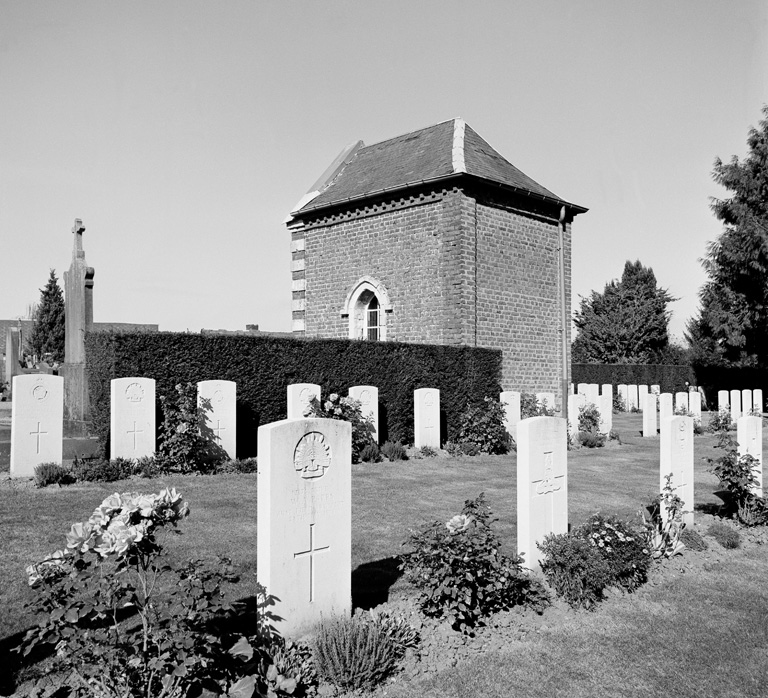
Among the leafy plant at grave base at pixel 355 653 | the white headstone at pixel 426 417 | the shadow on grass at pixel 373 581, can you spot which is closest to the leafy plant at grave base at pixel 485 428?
the white headstone at pixel 426 417

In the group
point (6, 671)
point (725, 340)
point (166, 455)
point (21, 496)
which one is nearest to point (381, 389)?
point (166, 455)

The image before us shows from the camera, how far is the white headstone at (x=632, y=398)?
3014 centimetres

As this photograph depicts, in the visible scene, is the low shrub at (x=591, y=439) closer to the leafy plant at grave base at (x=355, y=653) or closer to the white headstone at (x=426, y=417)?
the white headstone at (x=426, y=417)

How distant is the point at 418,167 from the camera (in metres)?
18.3

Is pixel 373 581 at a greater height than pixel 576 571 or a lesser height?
lesser

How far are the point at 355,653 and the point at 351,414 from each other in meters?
9.47

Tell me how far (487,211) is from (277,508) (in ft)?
46.7

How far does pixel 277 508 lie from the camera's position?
438cm

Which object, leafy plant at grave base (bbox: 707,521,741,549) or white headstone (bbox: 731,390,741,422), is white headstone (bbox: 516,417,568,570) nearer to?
leafy plant at grave base (bbox: 707,521,741,549)

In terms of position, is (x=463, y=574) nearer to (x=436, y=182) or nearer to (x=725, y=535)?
(x=725, y=535)

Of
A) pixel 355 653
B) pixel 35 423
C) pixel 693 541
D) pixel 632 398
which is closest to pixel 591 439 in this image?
pixel 693 541

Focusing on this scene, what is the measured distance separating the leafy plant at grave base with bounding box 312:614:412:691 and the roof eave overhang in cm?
1358

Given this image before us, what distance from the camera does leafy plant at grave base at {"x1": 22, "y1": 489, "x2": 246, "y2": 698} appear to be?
3287mm

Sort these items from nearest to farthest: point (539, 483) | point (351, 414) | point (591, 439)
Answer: point (539, 483) < point (351, 414) < point (591, 439)
